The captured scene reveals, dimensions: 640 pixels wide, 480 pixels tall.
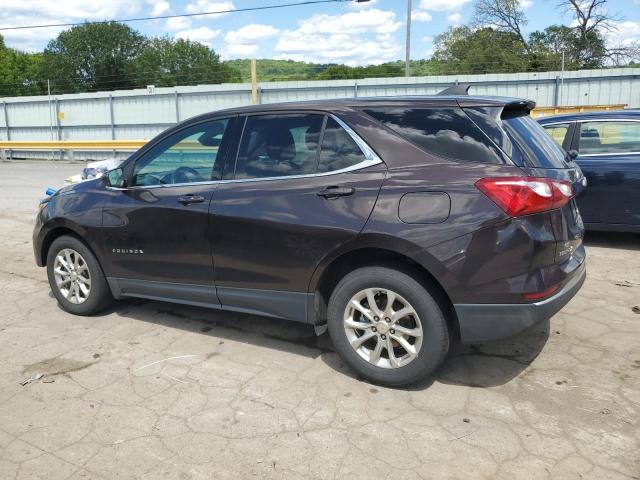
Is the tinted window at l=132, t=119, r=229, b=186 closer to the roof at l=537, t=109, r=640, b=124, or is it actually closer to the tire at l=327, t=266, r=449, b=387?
the tire at l=327, t=266, r=449, b=387

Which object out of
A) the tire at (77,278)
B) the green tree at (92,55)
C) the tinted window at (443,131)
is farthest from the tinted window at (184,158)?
the green tree at (92,55)

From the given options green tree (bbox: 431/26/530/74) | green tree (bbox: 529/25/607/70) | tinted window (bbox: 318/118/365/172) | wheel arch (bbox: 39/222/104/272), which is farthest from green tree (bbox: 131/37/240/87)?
tinted window (bbox: 318/118/365/172)

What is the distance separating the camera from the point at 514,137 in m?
3.29

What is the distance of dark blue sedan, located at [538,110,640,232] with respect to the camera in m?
6.45

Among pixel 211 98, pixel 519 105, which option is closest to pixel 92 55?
pixel 211 98

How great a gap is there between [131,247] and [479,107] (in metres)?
2.82

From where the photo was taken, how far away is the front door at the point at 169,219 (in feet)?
13.4

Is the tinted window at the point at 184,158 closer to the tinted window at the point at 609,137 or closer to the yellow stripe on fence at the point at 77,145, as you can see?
the tinted window at the point at 609,137

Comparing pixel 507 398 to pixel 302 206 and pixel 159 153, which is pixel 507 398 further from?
pixel 159 153

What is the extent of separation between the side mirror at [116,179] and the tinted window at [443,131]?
2.19m

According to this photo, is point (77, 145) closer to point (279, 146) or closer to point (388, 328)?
point (279, 146)

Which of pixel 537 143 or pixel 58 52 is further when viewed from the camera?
pixel 58 52

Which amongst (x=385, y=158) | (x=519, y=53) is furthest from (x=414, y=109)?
(x=519, y=53)

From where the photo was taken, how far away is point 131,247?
4.44m
